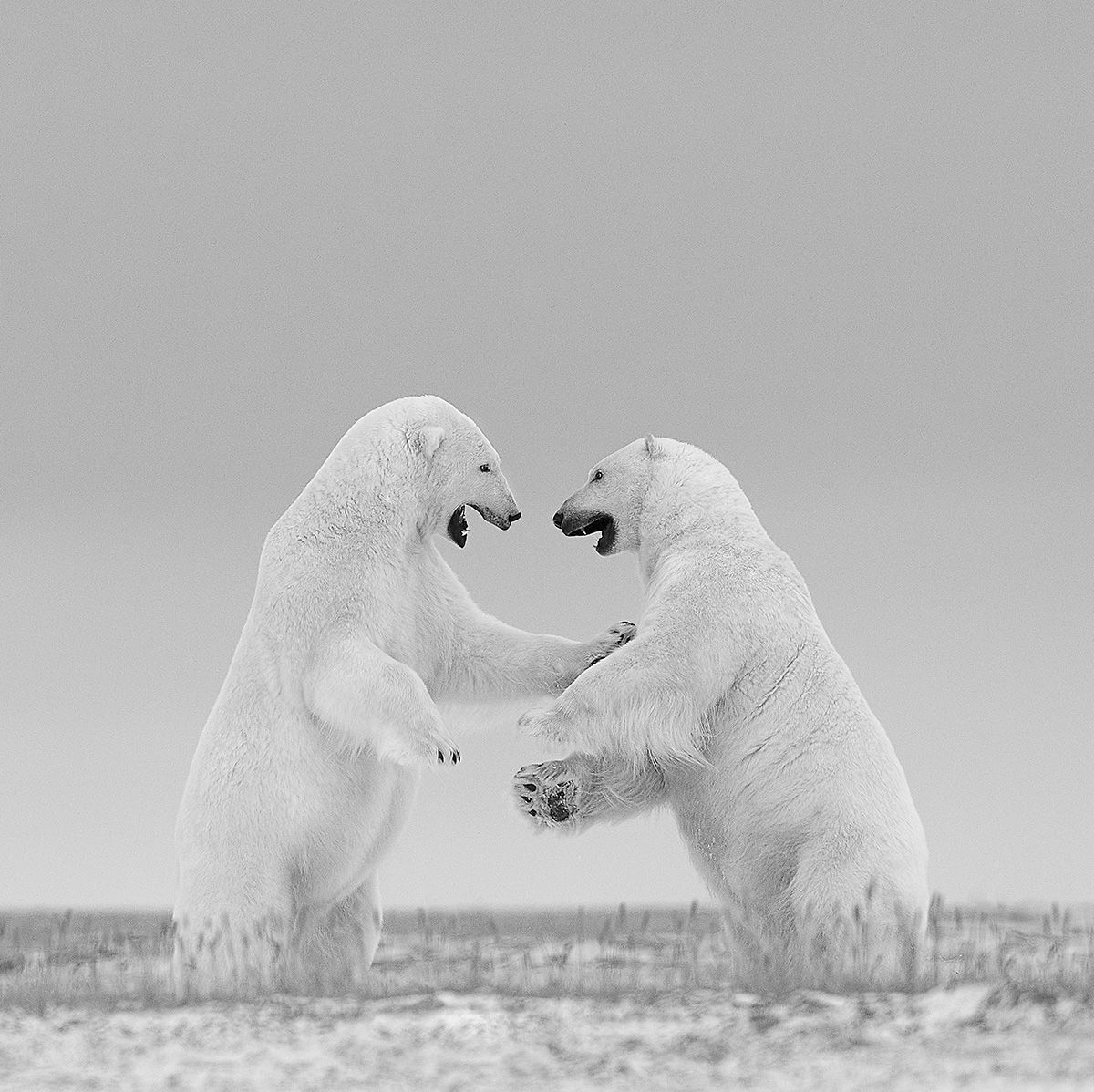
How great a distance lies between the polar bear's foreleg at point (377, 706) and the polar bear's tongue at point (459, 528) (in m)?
1.23

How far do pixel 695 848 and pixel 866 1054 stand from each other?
3.23 m

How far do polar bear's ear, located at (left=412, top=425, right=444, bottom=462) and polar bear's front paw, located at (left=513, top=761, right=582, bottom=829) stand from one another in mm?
1957

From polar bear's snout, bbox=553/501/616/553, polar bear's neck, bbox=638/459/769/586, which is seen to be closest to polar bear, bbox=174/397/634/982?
polar bear's snout, bbox=553/501/616/553

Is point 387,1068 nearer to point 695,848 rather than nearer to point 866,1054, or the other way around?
point 866,1054

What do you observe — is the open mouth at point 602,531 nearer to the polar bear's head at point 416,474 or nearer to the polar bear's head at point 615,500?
the polar bear's head at point 615,500


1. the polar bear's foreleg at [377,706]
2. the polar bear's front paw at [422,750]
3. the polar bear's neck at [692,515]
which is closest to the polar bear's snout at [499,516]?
the polar bear's neck at [692,515]

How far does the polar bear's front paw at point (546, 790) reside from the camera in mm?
9125

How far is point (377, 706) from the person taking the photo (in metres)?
8.54

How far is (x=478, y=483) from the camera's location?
976 centimetres

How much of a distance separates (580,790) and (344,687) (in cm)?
149

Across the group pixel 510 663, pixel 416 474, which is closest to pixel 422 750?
pixel 510 663

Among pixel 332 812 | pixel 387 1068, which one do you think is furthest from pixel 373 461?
pixel 387 1068

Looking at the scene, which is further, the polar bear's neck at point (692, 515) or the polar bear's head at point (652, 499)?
the polar bear's head at point (652, 499)

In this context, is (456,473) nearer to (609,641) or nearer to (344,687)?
(609,641)
